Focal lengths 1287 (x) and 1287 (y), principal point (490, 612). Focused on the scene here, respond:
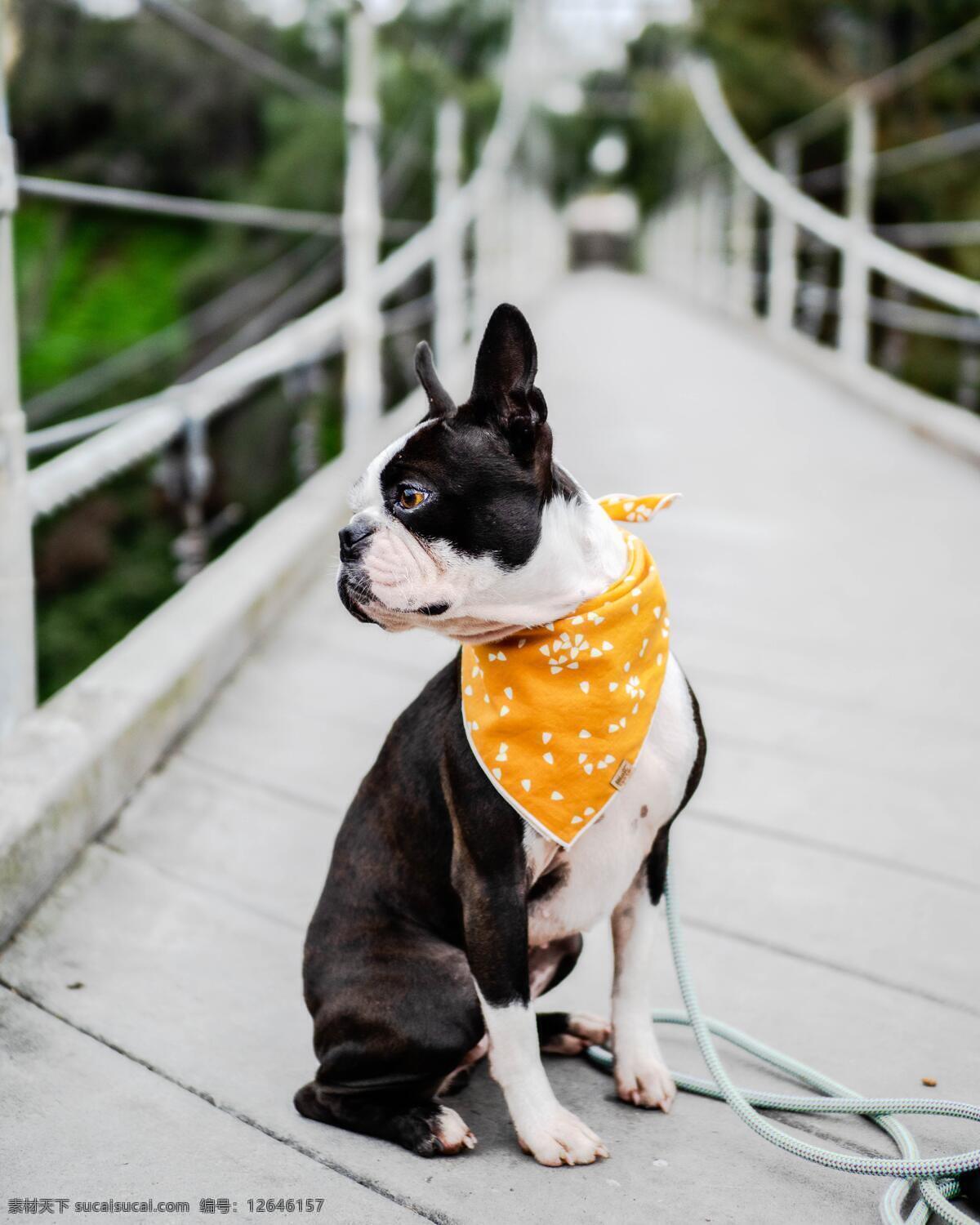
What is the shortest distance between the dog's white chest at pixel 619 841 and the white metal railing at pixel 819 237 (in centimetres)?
322

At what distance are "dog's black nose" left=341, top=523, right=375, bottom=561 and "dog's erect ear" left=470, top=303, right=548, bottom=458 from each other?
0.16 metres

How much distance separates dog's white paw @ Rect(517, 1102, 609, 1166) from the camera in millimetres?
1272

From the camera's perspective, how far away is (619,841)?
1.32m

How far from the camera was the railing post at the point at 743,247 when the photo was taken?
9.77 meters

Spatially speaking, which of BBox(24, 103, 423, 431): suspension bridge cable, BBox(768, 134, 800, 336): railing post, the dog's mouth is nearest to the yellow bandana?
the dog's mouth

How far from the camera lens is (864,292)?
643cm

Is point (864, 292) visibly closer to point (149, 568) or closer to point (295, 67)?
point (149, 568)

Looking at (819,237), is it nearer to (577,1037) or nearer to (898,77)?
(898,77)

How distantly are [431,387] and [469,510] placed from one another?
0.16 metres

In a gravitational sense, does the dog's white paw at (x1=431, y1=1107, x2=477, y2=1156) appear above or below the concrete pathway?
above

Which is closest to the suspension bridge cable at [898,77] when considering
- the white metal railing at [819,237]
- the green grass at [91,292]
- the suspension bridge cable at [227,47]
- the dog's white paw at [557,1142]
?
the white metal railing at [819,237]

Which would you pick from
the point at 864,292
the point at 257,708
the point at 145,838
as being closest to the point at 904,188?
the point at 864,292

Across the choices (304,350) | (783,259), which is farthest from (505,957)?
(783,259)

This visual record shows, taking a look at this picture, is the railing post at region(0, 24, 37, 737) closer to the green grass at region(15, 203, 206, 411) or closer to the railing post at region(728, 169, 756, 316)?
the railing post at region(728, 169, 756, 316)
